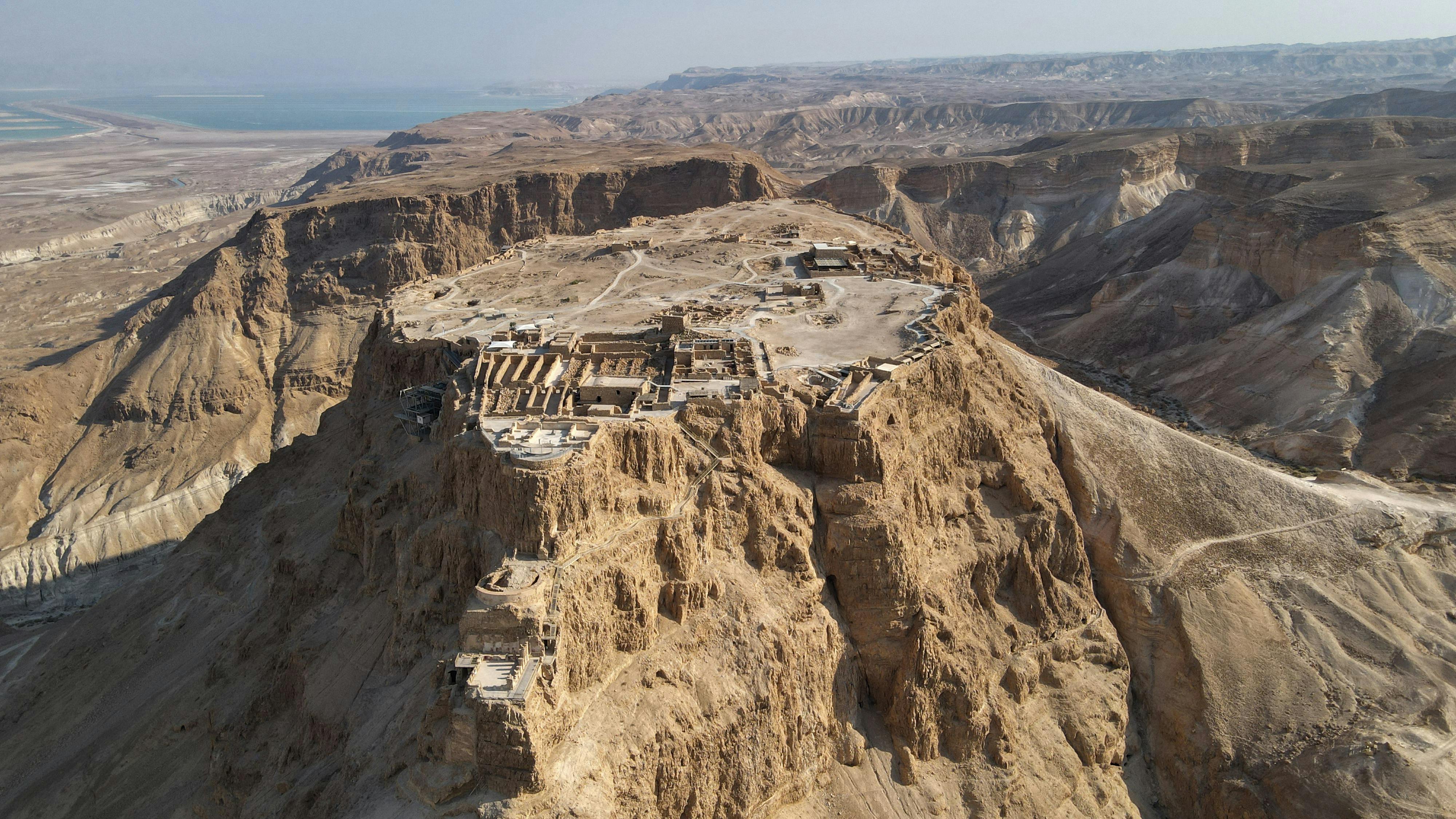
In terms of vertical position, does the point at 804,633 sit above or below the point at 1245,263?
below

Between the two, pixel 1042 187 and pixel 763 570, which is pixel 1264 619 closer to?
pixel 763 570

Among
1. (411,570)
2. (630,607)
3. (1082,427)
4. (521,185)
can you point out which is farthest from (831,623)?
(521,185)

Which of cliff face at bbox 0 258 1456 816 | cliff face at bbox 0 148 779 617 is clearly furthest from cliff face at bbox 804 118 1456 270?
cliff face at bbox 0 258 1456 816

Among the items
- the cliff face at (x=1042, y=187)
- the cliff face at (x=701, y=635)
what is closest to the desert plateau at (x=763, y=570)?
the cliff face at (x=701, y=635)

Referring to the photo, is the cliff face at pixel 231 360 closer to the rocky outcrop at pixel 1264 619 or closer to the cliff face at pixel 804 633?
the cliff face at pixel 804 633

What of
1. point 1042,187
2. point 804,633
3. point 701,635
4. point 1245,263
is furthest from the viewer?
point 1042,187

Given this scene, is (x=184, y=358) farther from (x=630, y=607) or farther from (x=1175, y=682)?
(x=1175, y=682)

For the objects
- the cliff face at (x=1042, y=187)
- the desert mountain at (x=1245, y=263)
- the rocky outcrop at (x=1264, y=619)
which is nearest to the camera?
the rocky outcrop at (x=1264, y=619)

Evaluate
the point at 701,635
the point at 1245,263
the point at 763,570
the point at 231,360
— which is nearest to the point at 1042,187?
the point at 1245,263

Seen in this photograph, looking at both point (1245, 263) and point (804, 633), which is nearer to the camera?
point (804, 633)
